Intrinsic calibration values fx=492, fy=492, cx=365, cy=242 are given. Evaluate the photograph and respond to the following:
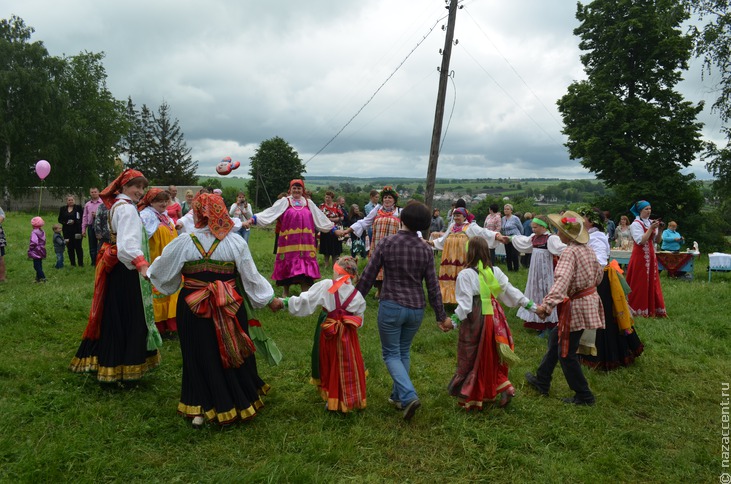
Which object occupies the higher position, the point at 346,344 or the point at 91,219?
the point at 91,219

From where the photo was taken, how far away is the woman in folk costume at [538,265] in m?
7.45

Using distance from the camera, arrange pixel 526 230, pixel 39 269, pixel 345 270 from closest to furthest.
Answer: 1. pixel 345 270
2. pixel 39 269
3. pixel 526 230

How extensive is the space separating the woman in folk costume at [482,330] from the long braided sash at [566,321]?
0.43 m

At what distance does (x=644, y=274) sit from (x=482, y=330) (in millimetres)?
5479

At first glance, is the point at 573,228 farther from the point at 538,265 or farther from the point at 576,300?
the point at 538,265

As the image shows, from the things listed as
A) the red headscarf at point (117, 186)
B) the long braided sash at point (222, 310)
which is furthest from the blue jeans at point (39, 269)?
the long braided sash at point (222, 310)

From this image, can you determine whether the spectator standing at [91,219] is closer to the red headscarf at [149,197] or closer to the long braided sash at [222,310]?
the red headscarf at [149,197]

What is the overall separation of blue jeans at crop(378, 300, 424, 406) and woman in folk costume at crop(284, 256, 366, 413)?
9.7 inches

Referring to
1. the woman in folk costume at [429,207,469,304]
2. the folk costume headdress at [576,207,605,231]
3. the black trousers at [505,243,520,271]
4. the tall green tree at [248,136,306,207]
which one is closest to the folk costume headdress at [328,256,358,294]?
the folk costume headdress at [576,207,605,231]

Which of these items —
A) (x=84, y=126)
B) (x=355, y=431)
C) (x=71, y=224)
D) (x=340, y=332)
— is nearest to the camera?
(x=355, y=431)

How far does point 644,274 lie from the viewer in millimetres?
8688

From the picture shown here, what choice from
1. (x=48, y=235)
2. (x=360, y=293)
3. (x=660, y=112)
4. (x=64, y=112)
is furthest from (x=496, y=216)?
(x=64, y=112)

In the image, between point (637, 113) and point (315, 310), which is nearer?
point (315, 310)

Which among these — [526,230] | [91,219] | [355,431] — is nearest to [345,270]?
[355,431]
